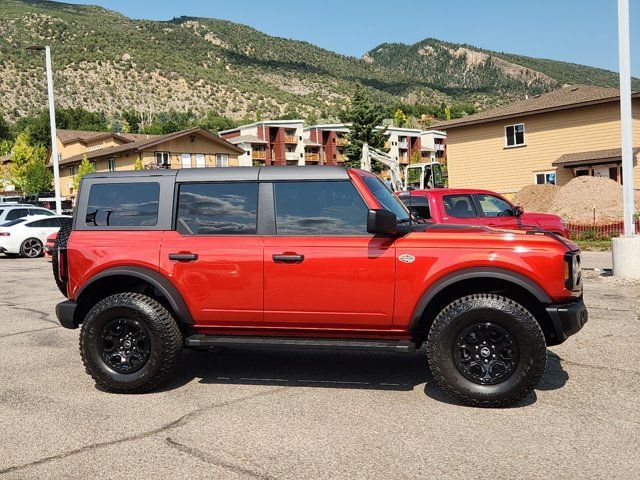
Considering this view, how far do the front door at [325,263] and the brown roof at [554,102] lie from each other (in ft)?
94.0

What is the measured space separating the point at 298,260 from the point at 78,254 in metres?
2.09

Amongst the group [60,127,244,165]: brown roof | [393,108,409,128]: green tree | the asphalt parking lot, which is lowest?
the asphalt parking lot

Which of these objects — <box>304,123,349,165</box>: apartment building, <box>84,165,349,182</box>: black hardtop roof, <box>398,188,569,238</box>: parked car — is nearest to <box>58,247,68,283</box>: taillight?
<box>84,165,349,182</box>: black hardtop roof

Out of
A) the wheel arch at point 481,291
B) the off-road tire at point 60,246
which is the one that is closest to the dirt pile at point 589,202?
the wheel arch at point 481,291

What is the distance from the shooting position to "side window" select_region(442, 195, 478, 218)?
11.4 metres

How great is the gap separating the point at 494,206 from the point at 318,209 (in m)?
7.29

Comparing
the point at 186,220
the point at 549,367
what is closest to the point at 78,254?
the point at 186,220

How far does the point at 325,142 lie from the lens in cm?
9438

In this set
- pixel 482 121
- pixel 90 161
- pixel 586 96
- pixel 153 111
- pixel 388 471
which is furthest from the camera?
pixel 153 111

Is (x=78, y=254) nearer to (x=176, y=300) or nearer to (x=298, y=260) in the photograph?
(x=176, y=300)

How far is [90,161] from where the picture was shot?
208ft

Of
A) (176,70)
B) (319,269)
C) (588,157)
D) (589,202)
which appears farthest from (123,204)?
(176,70)

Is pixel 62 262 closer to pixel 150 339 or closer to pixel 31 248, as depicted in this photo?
pixel 150 339

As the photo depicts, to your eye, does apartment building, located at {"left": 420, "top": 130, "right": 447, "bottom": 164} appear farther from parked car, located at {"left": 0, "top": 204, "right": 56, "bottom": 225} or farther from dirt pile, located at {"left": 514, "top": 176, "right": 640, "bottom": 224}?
parked car, located at {"left": 0, "top": 204, "right": 56, "bottom": 225}
